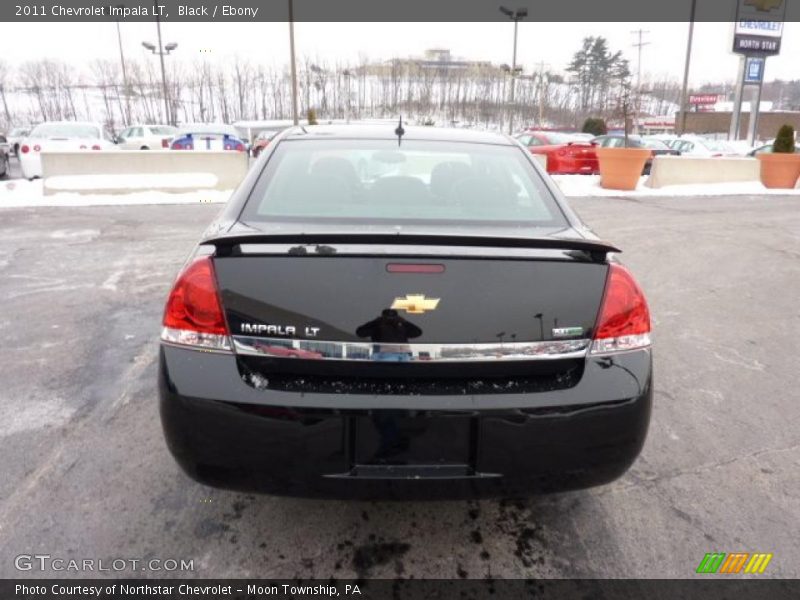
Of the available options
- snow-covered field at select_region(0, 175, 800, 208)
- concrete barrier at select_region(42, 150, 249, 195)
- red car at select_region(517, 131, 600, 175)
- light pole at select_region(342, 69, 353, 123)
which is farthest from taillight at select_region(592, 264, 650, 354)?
light pole at select_region(342, 69, 353, 123)

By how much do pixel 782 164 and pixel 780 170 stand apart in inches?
6.5

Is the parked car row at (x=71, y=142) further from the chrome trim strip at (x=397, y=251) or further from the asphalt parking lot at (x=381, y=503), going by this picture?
the chrome trim strip at (x=397, y=251)

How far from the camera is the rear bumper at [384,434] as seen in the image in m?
1.88

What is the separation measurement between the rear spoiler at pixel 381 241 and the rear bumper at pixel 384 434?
385 mm

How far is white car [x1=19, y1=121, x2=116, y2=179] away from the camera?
13844mm

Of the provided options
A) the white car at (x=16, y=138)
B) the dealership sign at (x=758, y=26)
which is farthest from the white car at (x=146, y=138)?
the dealership sign at (x=758, y=26)

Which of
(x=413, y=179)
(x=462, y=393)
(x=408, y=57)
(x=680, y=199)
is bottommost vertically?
(x=680, y=199)

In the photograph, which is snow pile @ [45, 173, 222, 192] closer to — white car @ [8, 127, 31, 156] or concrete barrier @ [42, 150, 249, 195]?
concrete barrier @ [42, 150, 249, 195]

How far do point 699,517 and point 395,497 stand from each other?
139 cm

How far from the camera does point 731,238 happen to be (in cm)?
880

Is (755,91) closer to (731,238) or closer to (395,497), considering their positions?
(731,238)

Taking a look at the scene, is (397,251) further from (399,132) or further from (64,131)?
(64,131)

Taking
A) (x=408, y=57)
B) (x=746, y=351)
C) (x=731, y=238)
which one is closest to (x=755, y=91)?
(x=731, y=238)

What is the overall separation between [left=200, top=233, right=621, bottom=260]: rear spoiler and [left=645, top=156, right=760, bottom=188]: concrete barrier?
14717mm
